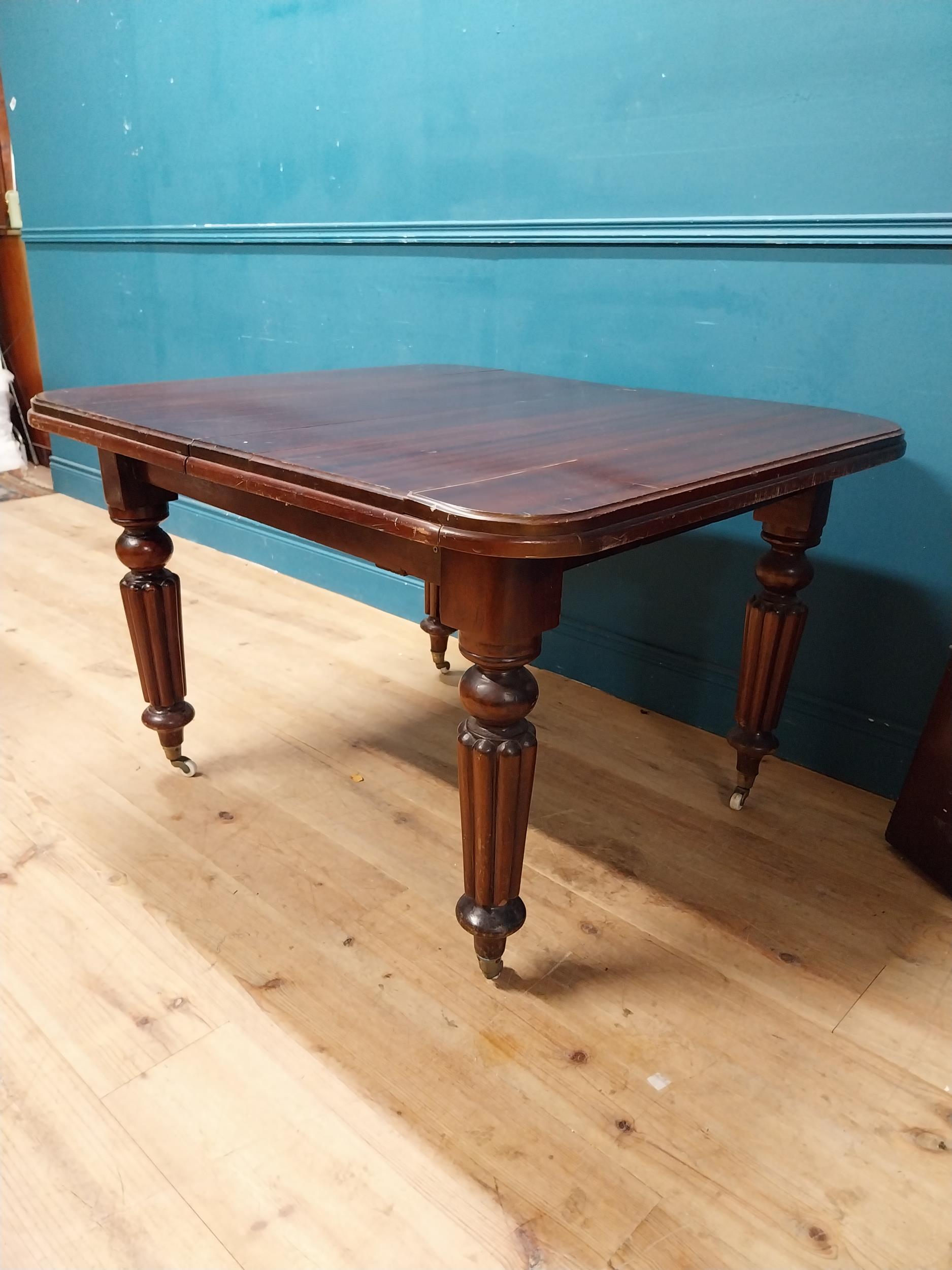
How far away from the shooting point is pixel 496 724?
0.99 metres

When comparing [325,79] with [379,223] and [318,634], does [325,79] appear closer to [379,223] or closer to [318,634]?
[379,223]

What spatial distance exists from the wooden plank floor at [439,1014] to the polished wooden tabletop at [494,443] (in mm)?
633

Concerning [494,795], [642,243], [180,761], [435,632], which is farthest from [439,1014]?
[642,243]

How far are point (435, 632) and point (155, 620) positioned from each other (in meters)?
0.67

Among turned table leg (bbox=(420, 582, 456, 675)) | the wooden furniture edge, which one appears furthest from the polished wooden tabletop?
turned table leg (bbox=(420, 582, 456, 675))

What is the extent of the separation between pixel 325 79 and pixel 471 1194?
2.31 m

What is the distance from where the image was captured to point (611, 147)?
5.55 feet

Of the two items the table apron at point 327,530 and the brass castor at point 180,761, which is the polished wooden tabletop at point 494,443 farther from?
the brass castor at point 180,761

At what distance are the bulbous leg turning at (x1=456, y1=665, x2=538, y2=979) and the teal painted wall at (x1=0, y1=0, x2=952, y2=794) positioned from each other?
87cm

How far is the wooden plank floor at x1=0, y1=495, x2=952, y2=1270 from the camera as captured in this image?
2.89 ft

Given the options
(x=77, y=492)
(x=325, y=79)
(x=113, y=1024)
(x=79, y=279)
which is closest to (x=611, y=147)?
(x=325, y=79)

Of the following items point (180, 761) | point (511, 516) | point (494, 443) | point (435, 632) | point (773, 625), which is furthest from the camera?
point (435, 632)

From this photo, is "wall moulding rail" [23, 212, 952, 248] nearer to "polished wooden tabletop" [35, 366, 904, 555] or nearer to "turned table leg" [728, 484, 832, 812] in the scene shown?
"polished wooden tabletop" [35, 366, 904, 555]

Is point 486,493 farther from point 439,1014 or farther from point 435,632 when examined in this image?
point 435,632
